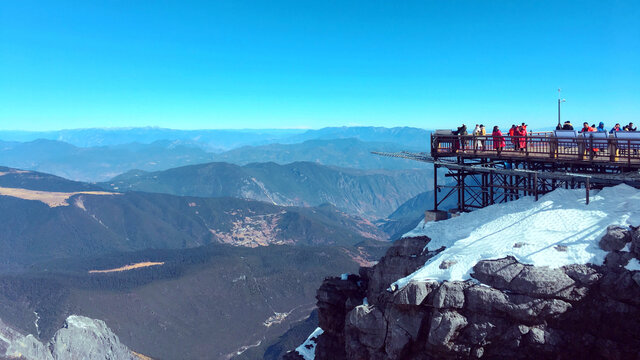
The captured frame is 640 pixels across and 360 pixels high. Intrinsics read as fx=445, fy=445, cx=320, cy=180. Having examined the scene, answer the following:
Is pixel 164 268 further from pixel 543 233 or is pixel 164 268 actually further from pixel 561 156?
pixel 543 233

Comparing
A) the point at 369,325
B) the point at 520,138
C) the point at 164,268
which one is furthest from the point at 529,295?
the point at 164,268

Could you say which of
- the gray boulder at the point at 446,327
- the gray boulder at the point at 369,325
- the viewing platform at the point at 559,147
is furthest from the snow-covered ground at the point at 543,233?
the viewing platform at the point at 559,147

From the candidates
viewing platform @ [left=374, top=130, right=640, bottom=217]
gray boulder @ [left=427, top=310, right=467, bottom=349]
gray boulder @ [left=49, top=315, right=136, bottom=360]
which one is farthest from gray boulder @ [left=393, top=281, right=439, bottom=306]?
gray boulder @ [left=49, top=315, right=136, bottom=360]

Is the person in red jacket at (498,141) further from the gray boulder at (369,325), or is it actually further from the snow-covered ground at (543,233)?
the gray boulder at (369,325)

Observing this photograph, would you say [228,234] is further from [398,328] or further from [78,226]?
[398,328]

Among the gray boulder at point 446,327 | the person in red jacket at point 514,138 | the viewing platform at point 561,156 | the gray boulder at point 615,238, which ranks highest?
the person in red jacket at point 514,138

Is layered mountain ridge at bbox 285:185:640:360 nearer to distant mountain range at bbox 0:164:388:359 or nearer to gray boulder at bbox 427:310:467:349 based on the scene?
gray boulder at bbox 427:310:467:349

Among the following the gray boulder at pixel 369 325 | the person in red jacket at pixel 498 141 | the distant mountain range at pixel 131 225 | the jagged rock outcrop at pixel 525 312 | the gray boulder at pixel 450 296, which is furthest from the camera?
the distant mountain range at pixel 131 225
